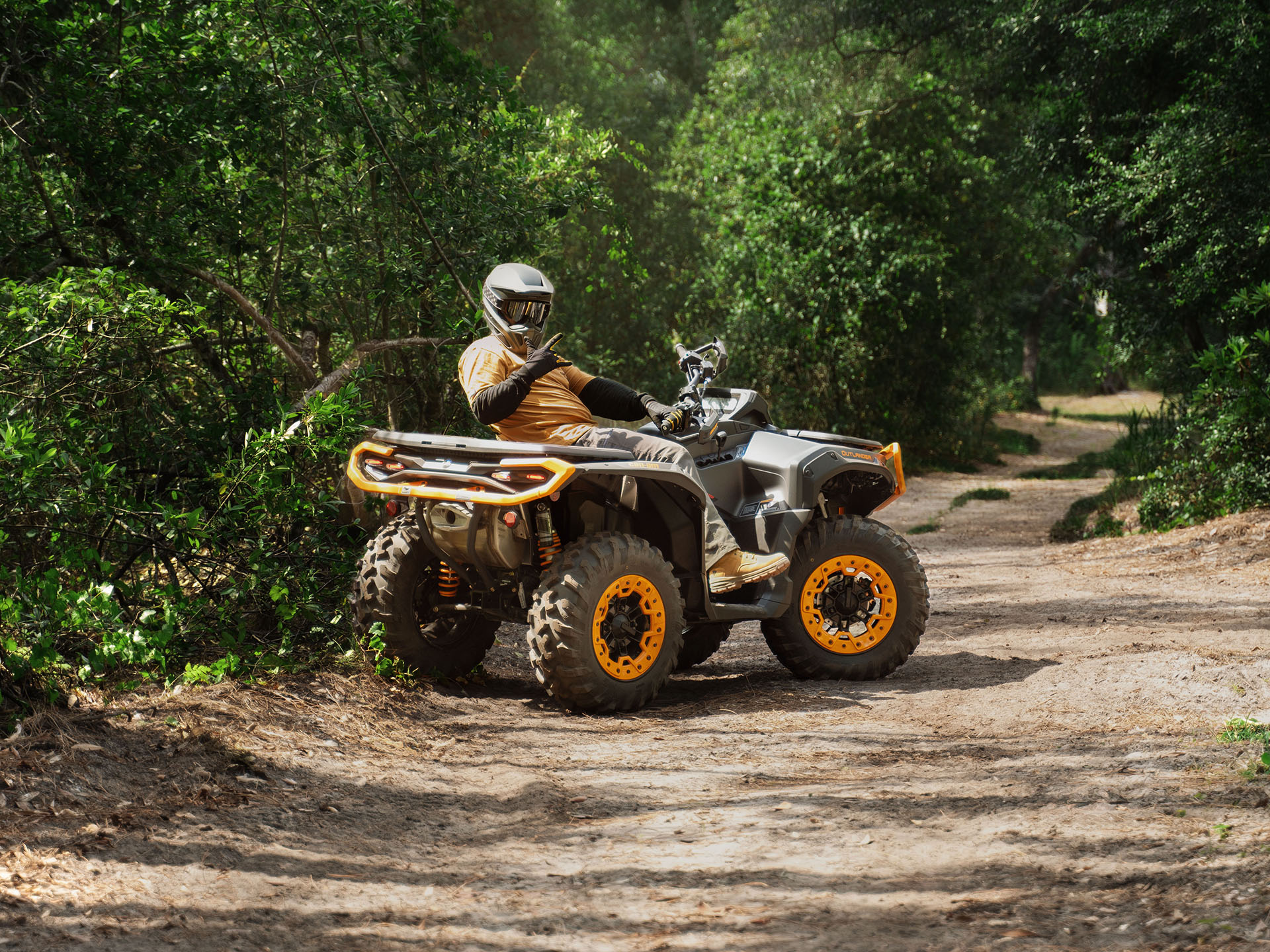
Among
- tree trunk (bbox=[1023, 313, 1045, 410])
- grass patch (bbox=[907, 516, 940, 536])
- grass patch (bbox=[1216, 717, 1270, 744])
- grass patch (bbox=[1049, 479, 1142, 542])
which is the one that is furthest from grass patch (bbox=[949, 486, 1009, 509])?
tree trunk (bbox=[1023, 313, 1045, 410])

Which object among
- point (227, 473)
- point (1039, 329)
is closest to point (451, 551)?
point (227, 473)

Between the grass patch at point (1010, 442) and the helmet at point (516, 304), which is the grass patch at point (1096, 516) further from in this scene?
the grass patch at point (1010, 442)

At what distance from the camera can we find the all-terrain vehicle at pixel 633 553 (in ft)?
17.1

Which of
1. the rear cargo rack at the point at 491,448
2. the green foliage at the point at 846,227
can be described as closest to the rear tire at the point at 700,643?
the rear cargo rack at the point at 491,448

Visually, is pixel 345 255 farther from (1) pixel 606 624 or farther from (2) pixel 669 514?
(1) pixel 606 624

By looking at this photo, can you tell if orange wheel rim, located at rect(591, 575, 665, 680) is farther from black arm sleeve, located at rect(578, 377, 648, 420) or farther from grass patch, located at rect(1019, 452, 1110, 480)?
grass patch, located at rect(1019, 452, 1110, 480)

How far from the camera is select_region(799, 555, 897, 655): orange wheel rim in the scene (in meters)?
6.18

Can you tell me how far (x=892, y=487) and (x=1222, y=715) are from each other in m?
2.08

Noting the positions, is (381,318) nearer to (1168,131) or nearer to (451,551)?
(451,551)

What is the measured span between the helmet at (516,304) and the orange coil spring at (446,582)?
1147 mm

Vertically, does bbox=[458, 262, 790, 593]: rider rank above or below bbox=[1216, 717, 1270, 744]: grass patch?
above

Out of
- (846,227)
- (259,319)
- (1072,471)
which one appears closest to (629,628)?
(259,319)

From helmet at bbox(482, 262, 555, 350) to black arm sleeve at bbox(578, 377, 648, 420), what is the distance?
18.9 inches

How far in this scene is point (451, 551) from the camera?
5.45 m
